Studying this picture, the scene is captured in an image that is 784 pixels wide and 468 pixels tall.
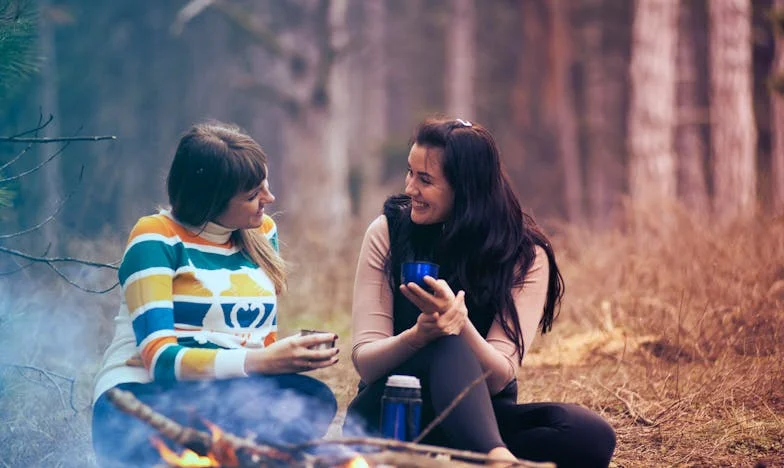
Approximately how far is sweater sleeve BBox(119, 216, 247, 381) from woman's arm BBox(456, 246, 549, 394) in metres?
0.84

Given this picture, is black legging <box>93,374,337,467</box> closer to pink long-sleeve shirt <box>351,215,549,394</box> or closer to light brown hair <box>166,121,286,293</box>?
pink long-sleeve shirt <box>351,215,549,394</box>

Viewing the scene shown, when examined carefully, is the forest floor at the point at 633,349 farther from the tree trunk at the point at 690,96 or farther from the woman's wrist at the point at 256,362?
the tree trunk at the point at 690,96

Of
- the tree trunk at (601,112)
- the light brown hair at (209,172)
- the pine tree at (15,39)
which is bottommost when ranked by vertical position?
the tree trunk at (601,112)

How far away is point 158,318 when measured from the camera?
2.92 metres

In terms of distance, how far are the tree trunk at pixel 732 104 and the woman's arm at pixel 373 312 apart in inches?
353

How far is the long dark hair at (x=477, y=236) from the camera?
11.1 feet

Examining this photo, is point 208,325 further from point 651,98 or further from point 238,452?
point 651,98

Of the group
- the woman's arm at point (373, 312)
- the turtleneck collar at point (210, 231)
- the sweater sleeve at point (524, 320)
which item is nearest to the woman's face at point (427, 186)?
the woman's arm at point (373, 312)

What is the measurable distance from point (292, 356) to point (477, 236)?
0.92 meters

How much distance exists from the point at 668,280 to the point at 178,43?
17.6 metres

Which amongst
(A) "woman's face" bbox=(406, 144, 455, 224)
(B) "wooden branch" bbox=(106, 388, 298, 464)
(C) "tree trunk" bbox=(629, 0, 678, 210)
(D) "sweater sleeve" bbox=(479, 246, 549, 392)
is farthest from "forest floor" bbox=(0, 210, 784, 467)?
(C) "tree trunk" bbox=(629, 0, 678, 210)

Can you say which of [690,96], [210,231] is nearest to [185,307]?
[210,231]

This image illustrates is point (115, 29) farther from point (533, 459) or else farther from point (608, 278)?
point (533, 459)

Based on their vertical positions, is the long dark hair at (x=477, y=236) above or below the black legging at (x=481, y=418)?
above
